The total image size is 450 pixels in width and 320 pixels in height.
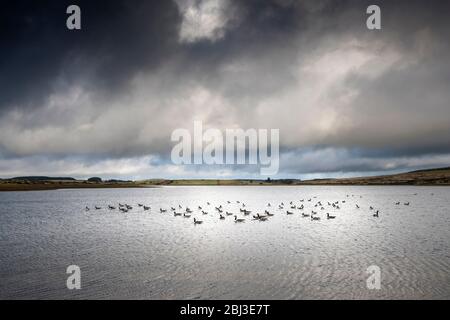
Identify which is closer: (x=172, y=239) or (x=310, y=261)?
(x=310, y=261)

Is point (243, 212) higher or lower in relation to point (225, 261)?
lower

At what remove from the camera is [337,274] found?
57.2ft

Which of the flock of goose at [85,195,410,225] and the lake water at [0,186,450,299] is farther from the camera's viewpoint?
the flock of goose at [85,195,410,225]

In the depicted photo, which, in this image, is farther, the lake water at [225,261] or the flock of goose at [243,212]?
the flock of goose at [243,212]

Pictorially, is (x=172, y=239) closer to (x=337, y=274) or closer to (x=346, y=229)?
(x=337, y=274)

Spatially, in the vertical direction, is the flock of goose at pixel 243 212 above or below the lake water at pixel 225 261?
below

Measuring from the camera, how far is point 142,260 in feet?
67.7

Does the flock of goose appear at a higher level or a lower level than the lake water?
lower

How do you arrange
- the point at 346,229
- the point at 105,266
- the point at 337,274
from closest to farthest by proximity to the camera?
the point at 337,274
the point at 105,266
the point at 346,229

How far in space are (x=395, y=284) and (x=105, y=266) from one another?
16654 mm

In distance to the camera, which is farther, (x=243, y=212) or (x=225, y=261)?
(x=243, y=212)
